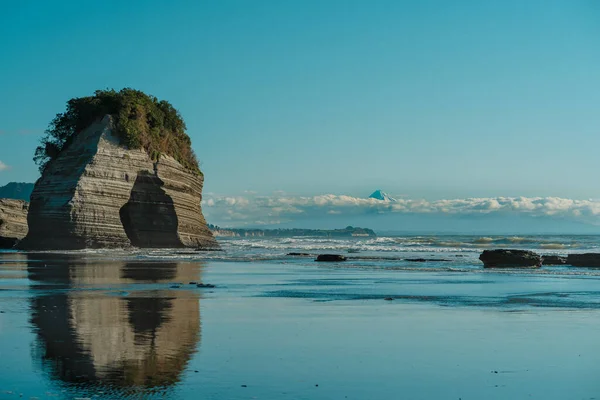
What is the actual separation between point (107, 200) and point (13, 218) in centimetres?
2425

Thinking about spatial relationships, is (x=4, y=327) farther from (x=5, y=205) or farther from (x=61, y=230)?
(x=5, y=205)

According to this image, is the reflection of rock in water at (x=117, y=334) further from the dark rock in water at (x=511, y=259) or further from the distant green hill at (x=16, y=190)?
the distant green hill at (x=16, y=190)

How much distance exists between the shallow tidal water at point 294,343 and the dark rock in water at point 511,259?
15.1 meters

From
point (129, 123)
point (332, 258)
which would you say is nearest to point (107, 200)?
point (129, 123)

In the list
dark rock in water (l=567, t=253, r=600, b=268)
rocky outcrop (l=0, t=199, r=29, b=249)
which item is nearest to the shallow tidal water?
dark rock in water (l=567, t=253, r=600, b=268)

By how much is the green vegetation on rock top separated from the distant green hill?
4931 inches

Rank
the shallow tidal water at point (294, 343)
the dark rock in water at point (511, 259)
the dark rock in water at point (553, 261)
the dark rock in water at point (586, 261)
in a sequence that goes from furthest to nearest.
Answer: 1. the dark rock in water at point (553, 261)
2. the dark rock in water at point (586, 261)
3. the dark rock in water at point (511, 259)
4. the shallow tidal water at point (294, 343)

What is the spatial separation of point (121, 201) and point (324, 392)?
5309cm

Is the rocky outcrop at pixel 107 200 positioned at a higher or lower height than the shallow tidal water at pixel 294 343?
higher

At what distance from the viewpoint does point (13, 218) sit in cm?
7675

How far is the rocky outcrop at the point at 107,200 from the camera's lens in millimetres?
56219

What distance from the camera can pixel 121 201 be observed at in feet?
193

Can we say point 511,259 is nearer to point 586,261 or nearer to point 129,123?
point 586,261

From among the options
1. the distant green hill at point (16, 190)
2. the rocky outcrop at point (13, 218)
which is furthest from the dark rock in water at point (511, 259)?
the distant green hill at point (16, 190)
